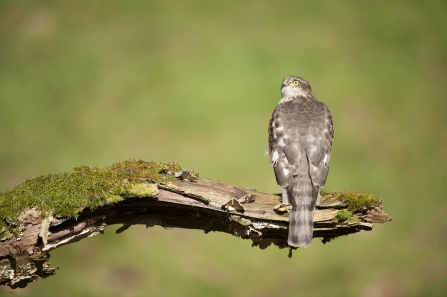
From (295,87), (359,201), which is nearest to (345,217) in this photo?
(359,201)

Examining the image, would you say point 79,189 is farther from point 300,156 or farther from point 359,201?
point 359,201

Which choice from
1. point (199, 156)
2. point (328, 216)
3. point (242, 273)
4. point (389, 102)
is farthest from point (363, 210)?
point (389, 102)

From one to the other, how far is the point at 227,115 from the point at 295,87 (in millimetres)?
4484

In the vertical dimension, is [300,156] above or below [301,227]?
above

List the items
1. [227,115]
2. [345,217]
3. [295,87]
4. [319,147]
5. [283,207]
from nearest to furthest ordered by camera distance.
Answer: [345,217] → [283,207] → [319,147] → [295,87] → [227,115]

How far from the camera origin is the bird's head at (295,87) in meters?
8.25

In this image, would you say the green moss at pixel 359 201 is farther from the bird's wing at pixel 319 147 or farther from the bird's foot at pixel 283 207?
the bird's foot at pixel 283 207

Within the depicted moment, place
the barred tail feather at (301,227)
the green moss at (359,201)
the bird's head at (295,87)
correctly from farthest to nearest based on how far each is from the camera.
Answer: the bird's head at (295,87)
the green moss at (359,201)
the barred tail feather at (301,227)

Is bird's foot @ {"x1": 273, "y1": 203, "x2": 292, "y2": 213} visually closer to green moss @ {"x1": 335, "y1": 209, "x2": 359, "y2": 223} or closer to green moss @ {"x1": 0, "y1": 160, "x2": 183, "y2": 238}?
green moss @ {"x1": 335, "y1": 209, "x2": 359, "y2": 223}

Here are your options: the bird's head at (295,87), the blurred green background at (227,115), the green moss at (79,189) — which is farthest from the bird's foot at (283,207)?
the blurred green background at (227,115)

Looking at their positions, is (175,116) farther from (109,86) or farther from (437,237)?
(437,237)

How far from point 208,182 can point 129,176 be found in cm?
92

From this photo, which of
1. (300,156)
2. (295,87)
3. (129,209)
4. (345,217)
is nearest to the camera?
(345,217)

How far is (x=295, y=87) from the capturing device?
828 centimetres
